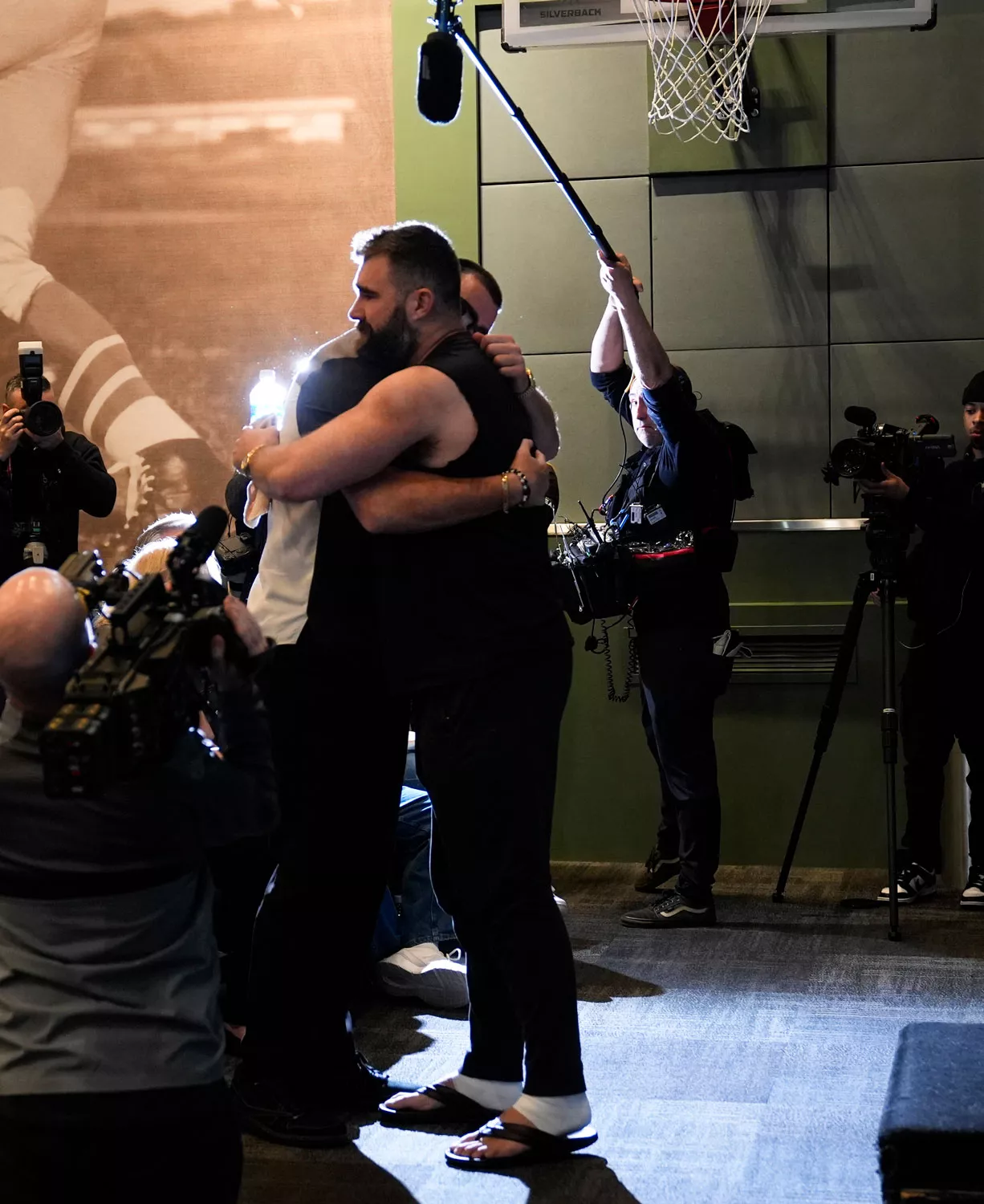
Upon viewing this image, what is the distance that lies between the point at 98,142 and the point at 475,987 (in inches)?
159

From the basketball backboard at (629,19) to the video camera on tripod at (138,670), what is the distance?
288 cm

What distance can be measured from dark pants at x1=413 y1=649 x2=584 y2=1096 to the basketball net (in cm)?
252

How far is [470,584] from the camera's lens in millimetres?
2383

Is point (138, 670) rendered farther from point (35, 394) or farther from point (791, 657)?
point (791, 657)

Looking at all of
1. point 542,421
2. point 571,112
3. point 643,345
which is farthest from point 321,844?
point 571,112

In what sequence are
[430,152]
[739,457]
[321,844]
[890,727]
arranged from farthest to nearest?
[430,152]
[739,457]
[890,727]
[321,844]

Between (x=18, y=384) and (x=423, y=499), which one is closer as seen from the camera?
(x=423, y=499)

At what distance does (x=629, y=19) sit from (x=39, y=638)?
3.15 meters

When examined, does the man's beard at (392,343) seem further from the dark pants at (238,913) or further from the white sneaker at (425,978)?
the white sneaker at (425,978)

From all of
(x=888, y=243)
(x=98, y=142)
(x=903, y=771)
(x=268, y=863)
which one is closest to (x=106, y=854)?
(x=268, y=863)

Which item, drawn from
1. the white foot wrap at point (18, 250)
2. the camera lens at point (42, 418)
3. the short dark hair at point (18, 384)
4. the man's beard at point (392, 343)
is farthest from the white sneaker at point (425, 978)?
the white foot wrap at point (18, 250)

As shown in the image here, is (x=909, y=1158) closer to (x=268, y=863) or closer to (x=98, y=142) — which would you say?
(x=268, y=863)

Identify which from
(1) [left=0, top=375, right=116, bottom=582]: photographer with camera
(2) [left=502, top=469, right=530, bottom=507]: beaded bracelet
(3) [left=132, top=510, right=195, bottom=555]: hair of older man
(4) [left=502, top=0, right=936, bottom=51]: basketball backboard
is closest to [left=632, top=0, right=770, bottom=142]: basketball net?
(4) [left=502, top=0, right=936, bottom=51]: basketball backboard

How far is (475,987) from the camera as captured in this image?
256 centimetres
